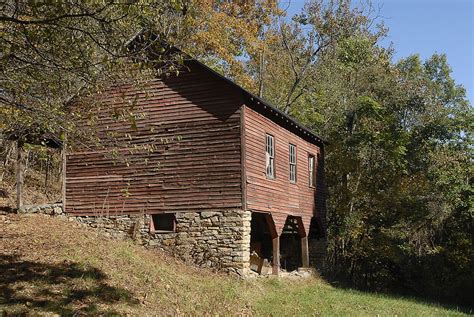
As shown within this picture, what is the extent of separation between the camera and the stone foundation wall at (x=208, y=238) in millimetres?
16391

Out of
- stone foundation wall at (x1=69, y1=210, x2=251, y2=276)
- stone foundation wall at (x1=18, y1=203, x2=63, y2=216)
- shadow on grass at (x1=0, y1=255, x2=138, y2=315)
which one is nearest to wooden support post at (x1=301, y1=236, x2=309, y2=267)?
stone foundation wall at (x1=69, y1=210, x2=251, y2=276)

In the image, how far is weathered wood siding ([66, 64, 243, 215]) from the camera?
55.4 ft

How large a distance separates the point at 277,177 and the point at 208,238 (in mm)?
3987

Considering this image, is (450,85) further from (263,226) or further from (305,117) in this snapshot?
(263,226)

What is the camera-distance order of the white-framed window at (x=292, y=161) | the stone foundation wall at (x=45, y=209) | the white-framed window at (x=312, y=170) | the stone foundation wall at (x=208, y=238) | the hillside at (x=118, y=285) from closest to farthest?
the hillside at (x=118, y=285)
the stone foundation wall at (x=208, y=238)
the stone foundation wall at (x=45, y=209)
the white-framed window at (x=292, y=161)
the white-framed window at (x=312, y=170)

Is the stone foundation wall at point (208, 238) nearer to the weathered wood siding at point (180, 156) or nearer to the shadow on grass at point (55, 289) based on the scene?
the weathered wood siding at point (180, 156)

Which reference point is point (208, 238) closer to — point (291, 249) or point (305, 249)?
point (305, 249)

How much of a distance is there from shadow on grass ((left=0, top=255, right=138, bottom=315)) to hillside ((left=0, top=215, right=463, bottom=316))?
0.06 ft

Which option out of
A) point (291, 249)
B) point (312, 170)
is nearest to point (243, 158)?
point (312, 170)

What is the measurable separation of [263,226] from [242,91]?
1033cm

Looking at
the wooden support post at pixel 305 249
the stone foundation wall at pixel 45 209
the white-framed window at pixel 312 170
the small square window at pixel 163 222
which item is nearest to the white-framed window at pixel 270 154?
the small square window at pixel 163 222

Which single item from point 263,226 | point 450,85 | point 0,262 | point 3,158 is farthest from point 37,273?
point 450,85

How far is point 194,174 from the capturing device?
56.6 ft

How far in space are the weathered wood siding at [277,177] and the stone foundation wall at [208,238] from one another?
2.77ft
